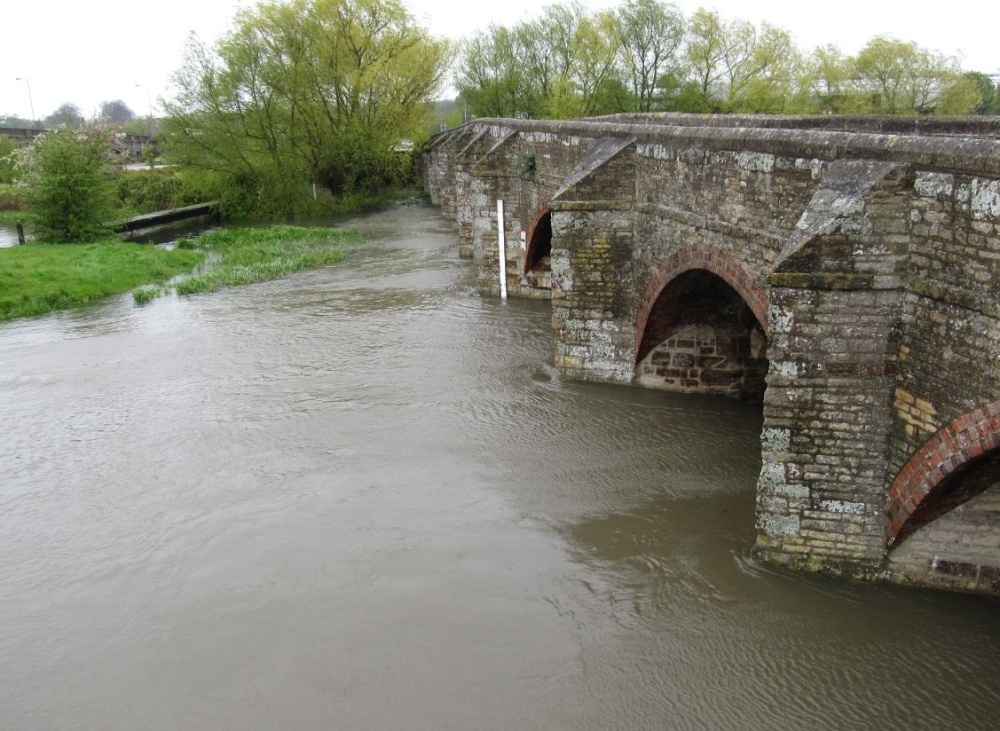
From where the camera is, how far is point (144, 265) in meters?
23.3

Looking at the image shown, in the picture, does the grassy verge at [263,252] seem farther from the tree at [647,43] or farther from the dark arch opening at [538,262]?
the tree at [647,43]

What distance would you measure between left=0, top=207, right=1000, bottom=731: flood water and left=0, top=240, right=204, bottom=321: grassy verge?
623 centimetres

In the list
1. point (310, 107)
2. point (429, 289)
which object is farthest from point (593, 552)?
point (310, 107)

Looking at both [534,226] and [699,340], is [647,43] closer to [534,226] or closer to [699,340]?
[534,226]

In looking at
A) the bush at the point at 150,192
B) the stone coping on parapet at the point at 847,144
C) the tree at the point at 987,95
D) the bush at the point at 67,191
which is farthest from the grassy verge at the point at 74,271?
the tree at the point at 987,95

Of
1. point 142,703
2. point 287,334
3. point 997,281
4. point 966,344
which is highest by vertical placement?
point 997,281

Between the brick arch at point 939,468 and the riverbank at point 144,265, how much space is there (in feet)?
56.7

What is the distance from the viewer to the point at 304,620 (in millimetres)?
7480

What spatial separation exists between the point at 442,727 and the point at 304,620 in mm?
1814

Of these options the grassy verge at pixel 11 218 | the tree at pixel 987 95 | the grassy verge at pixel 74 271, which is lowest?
the grassy verge at pixel 74 271

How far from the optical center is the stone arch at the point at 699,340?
1141cm

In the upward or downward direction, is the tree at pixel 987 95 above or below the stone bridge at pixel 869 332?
above

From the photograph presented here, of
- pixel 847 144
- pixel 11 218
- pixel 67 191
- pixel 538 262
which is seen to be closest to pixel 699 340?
pixel 847 144

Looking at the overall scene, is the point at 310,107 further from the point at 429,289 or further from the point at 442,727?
the point at 442,727
